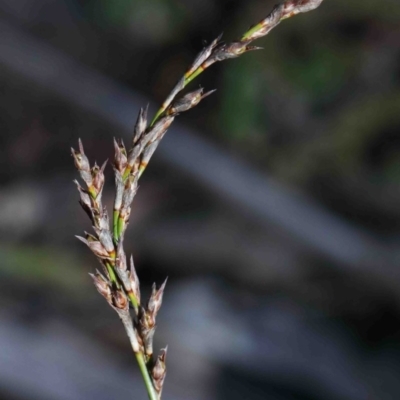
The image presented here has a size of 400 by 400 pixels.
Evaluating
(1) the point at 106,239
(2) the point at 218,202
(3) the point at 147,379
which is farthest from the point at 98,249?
(2) the point at 218,202

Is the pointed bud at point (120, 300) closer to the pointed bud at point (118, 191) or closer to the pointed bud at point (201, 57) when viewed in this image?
the pointed bud at point (118, 191)

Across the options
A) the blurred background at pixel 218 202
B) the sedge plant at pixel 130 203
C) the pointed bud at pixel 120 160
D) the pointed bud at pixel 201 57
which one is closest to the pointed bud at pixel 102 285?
the sedge plant at pixel 130 203

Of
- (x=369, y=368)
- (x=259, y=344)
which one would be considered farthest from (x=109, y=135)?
(x=369, y=368)

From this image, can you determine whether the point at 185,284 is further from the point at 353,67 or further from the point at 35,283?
the point at 353,67

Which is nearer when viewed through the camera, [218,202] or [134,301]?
[134,301]

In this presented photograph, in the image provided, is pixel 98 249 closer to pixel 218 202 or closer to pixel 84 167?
pixel 84 167

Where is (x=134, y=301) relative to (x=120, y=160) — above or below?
below

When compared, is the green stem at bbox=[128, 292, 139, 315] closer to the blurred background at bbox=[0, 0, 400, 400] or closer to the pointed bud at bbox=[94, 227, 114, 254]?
the pointed bud at bbox=[94, 227, 114, 254]
